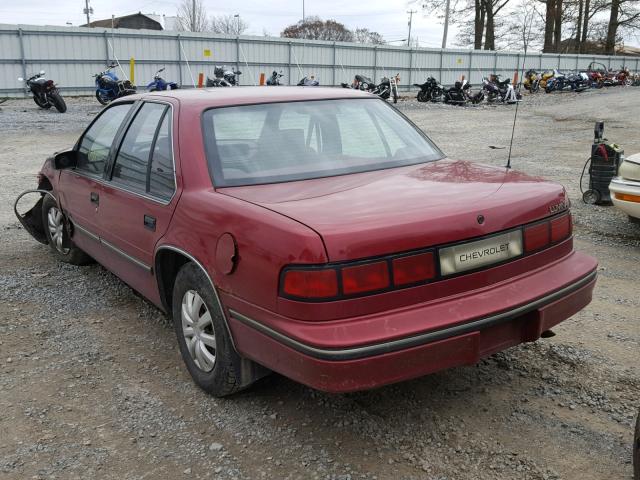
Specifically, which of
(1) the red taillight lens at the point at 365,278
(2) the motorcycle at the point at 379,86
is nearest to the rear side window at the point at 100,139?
(1) the red taillight lens at the point at 365,278

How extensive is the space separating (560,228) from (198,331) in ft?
6.44

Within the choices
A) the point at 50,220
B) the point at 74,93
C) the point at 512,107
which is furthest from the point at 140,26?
the point at 50,220

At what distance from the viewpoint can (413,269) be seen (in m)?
2.64

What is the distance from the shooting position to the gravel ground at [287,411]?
2768mm

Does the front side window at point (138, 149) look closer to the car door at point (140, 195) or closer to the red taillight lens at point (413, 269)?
the car door at point (140, 195)

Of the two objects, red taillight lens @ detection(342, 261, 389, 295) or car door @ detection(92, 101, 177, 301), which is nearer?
red taillight lens @ detection(342, 261, 389, 295)

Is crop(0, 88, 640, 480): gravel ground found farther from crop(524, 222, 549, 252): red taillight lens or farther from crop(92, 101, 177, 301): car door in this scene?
crop(524, 222, 549, 252): red taillight lens

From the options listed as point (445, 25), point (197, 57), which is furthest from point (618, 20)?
point (197, 57)

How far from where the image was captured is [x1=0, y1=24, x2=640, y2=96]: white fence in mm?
21250

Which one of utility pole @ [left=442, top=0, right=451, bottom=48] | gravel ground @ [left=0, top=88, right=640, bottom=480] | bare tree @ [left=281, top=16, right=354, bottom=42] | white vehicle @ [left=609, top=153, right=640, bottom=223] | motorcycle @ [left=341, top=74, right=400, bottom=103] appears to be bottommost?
gravel ground @ [left=0, top=88, right=640, bottom=480]

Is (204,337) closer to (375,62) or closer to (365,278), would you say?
(365,278)

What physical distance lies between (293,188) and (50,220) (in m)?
3.38

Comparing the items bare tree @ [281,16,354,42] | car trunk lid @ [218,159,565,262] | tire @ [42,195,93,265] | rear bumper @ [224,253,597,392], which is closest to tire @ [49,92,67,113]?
tire @ [42,195,93,265]

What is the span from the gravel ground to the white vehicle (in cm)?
127
